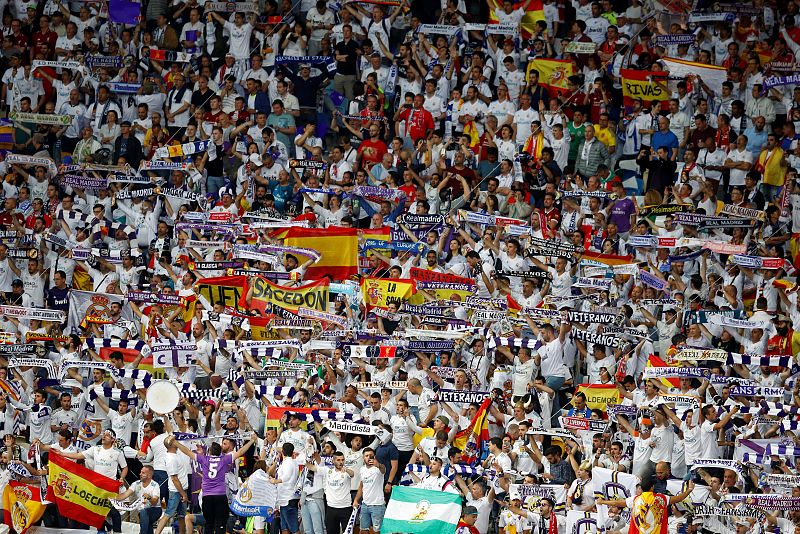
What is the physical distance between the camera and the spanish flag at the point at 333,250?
28.2 metres

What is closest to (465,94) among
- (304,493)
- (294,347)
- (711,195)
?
(711,195)

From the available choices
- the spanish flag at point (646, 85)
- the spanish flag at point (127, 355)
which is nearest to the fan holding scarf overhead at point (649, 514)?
the spanish flag at point (127, 355)

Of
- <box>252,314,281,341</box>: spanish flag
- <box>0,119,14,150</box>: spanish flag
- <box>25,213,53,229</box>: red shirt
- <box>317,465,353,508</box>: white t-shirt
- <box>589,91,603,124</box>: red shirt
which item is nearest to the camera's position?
<box>317,465,353,508</box>: white t-shirt

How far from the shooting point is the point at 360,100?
31.4 m

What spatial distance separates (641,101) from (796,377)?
7.68 metres

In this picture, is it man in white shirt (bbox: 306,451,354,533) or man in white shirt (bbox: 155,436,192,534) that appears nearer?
man in white shirt (bbox: 306,451,354,533)

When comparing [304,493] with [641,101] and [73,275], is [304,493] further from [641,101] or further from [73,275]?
[641,101]

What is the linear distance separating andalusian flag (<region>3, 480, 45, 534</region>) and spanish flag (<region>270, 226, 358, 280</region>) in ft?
20.4

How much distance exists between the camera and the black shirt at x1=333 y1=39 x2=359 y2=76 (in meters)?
31.8

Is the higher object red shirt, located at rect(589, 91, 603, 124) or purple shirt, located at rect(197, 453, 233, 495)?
red shirt, located at rect(589, 91, 603, 124)

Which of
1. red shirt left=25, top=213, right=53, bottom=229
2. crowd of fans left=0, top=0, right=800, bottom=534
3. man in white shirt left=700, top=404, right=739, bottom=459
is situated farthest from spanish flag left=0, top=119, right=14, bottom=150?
man in white shirt left=700, top=404, right=739, bottom=459

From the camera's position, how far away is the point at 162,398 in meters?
24.4

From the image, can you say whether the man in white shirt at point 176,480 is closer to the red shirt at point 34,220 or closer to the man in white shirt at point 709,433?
the red shirt at point 34,220

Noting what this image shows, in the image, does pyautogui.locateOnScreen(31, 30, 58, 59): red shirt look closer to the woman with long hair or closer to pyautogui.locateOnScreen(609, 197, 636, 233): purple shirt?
pyautogui.locateOnScreen(609, 197, 636, 233): purple shirt
